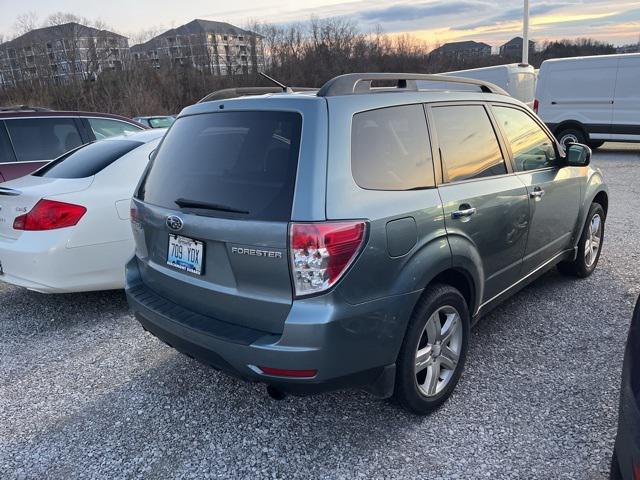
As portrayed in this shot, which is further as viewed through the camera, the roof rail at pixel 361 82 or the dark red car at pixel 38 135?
the dark red car at pixel 38 135

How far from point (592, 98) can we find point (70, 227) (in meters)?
13.0

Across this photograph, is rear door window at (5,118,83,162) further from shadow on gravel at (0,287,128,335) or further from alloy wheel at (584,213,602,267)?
alloy wheel at (584,213,602,267)

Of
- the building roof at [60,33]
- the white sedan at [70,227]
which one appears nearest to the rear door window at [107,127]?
the white sedan at [70,227]

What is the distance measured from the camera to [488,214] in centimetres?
302

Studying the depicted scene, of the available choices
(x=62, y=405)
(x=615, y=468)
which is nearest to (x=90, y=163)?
(x=62, y=405)

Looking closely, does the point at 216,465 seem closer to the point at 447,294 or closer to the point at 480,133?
the point at 447,294

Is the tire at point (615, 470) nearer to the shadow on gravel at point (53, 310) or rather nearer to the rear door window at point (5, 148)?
the shadow on gravel at point (53, 310)

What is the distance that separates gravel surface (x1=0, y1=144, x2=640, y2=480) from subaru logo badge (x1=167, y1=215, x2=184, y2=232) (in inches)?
43.3

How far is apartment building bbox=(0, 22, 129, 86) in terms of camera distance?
176 feet

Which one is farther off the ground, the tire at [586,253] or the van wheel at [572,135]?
the tire at [586,253]

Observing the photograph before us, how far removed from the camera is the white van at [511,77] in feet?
54.0

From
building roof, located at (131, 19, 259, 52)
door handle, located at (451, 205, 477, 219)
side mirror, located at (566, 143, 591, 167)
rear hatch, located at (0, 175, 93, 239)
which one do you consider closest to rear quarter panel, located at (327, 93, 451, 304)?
door handle, located at (451, 205, 477, 219)

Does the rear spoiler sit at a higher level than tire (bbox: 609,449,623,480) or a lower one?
higher

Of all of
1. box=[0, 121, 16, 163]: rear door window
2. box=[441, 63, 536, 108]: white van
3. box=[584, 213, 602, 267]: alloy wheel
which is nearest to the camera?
box=[584, 213, 602, 267]: alloy wheel
